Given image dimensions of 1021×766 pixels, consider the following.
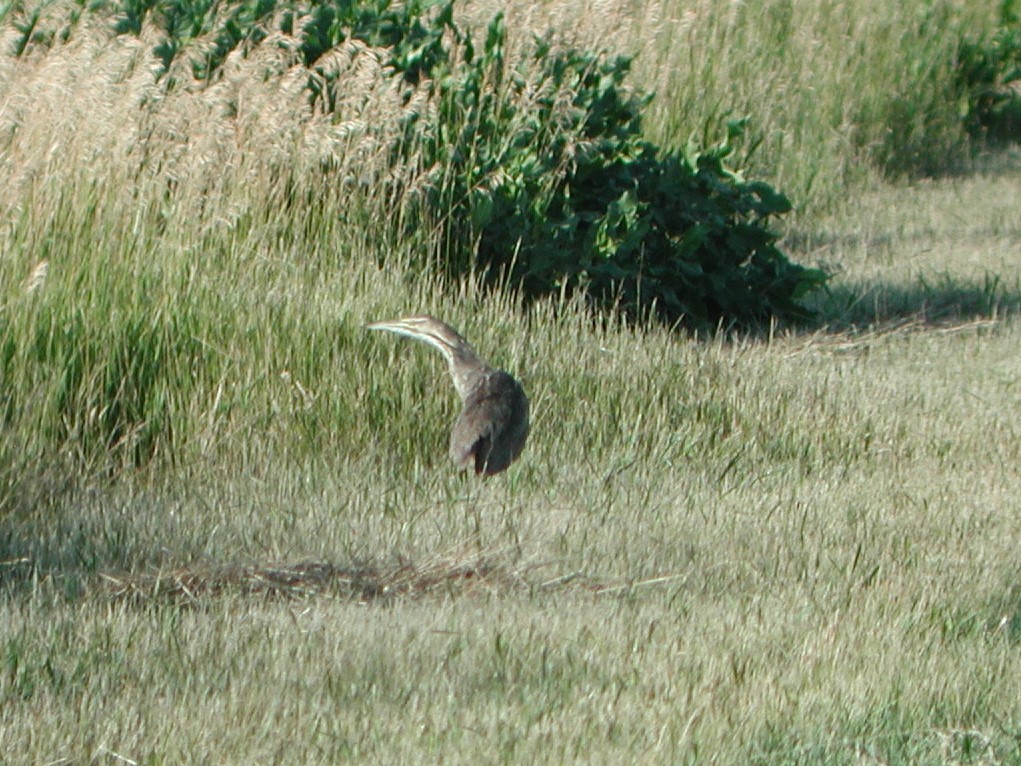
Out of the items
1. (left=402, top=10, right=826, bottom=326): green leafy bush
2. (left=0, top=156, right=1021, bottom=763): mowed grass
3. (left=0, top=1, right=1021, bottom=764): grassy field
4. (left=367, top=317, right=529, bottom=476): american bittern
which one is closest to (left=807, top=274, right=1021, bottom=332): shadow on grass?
(left=0, top=1, right=1021, bottom=764): grassy field

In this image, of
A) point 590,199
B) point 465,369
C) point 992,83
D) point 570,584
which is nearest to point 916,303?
point 590,199

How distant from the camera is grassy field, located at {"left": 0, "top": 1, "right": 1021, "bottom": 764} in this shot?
3.76 meters

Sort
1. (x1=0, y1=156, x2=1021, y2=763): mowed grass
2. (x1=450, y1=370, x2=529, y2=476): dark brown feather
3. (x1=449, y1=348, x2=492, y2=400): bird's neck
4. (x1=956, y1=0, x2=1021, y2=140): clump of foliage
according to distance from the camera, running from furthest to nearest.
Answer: (x1=956, y1=0, x2=1021, y2=140): clump of foliage < (x1=449, y1=348, x2=492, y2=400): bird's neck < (x1=450, y1=370, x2=529, y2=476): dark brown feather < (x1=0, y1=156, x2=1021, y2=763): mowed grass

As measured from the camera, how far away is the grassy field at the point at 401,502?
3762mm

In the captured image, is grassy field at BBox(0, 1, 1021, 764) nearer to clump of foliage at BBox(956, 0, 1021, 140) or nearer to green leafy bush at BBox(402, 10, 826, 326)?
green leafy bush at BBox(402, 10, 826, 326)

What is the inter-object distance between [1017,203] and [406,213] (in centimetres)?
661

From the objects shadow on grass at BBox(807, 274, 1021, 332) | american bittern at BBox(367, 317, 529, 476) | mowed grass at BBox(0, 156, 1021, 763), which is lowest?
mowed grass at BBox(0, 156, 1021, 763)

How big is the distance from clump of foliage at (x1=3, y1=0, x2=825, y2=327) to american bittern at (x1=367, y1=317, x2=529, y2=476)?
5.27ft

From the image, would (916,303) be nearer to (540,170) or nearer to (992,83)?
(540,170)

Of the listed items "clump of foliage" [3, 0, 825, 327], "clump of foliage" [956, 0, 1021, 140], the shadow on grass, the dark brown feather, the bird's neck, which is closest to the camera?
the dark brown feather

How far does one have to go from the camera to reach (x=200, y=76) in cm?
786

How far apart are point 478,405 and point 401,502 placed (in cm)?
42

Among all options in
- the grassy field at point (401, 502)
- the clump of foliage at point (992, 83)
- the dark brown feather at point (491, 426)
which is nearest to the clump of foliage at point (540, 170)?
the grassy field at point (401, 502)

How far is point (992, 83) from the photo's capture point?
1552cm
